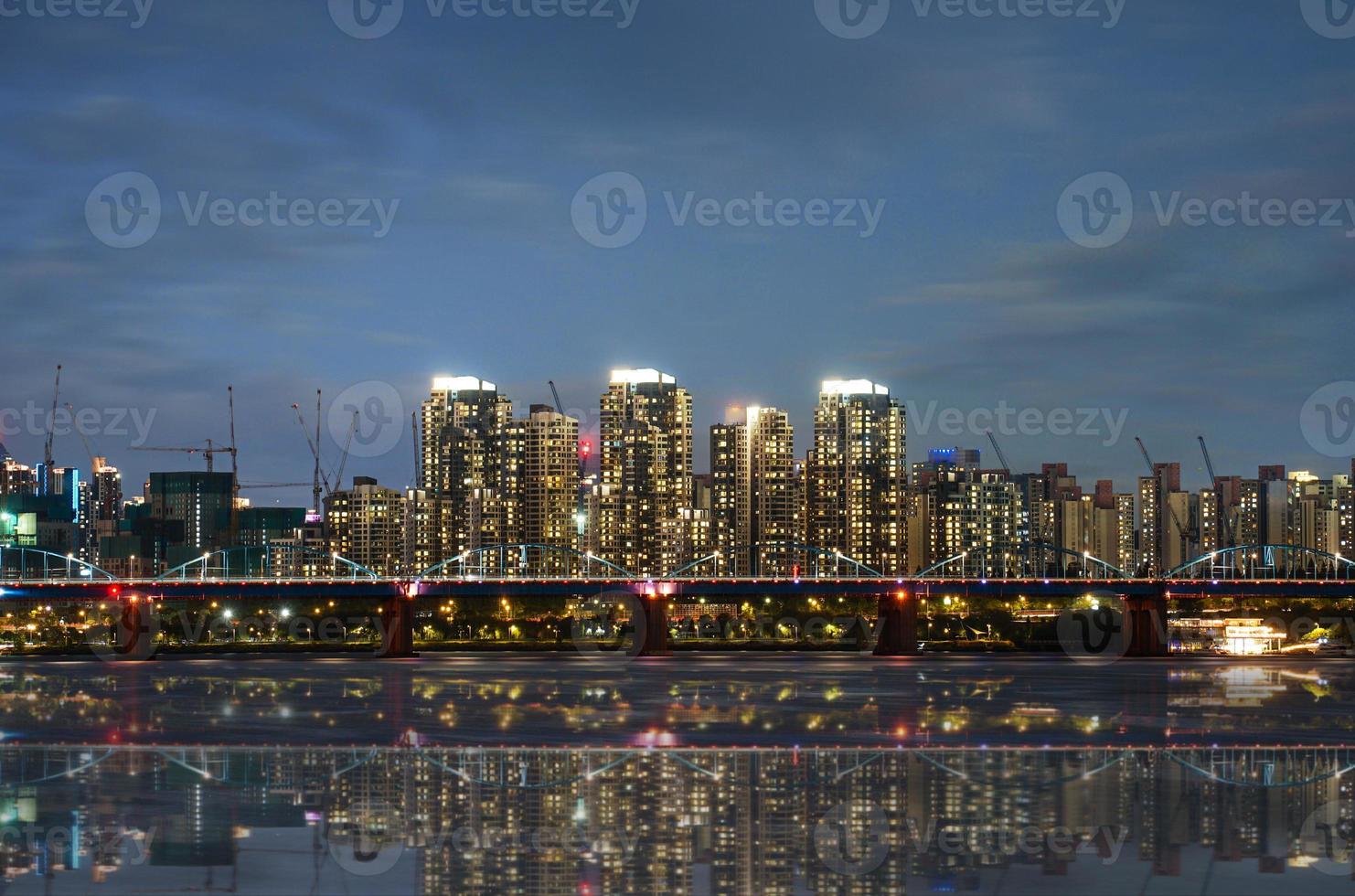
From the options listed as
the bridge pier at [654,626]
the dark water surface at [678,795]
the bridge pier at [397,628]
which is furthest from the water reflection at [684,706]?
the bridge pier at [654,626]

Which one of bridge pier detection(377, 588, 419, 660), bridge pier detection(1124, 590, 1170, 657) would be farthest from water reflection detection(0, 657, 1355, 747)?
bridge pier detection(1124, 590, 1170, 657)

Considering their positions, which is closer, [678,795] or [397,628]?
[678,795]

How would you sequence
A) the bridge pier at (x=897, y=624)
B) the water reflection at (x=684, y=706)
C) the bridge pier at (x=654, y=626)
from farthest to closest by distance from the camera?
1. the bridge pier at (x=897, y=624)
2. the bridge pier at (x=654, y=626)
3. the water reflection at (x=684, y=706)

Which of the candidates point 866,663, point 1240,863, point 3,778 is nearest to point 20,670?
point 866,663

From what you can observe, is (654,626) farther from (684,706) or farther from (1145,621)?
(684,706)

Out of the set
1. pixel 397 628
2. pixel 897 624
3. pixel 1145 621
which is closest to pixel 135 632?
pixel 397 628

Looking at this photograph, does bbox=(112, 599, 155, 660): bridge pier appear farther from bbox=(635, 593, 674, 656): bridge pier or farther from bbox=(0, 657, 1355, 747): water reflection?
bbox=(635, 593, 674, 656): bridge pier

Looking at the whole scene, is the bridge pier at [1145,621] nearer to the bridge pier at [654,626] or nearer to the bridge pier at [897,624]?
the bridge pier at [897,624]
